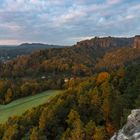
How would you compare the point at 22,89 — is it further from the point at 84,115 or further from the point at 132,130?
the point at 132,130

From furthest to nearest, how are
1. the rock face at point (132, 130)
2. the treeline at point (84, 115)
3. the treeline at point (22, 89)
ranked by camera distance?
the treeline at point (22, 89) → the treeline at point (84, 115) → the rock face at point (132, 130)

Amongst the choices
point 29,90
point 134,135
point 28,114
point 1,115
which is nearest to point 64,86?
point 29,90

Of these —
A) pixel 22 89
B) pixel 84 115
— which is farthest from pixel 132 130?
pixel 22 89

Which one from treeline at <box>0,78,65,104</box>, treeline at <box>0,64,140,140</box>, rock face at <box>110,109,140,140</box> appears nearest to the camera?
rock face at <box>110,109,140,140</box>

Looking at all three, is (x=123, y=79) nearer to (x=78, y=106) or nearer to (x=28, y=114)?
(x=78, y=106)

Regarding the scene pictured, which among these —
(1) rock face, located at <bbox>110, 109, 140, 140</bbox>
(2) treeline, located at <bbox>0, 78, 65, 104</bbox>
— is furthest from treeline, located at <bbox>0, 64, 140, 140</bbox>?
(2) treeline, located at <bbox>0, 78, 65, 104</bbox>

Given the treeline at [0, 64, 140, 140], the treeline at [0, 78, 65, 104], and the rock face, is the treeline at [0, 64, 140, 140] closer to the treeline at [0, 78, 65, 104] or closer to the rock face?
the rock face

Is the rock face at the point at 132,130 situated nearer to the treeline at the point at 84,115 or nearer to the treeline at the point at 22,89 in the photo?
the treeline at the point at 84,115

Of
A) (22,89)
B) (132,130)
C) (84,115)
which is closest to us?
(132,130)

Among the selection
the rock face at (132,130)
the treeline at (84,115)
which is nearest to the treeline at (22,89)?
the treeline at (84,115)
